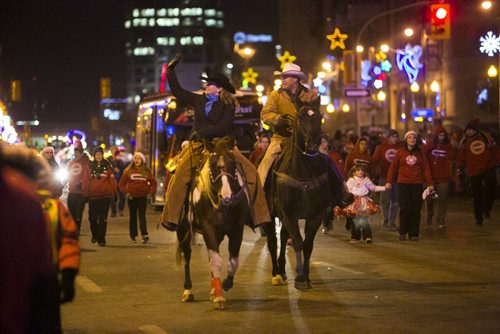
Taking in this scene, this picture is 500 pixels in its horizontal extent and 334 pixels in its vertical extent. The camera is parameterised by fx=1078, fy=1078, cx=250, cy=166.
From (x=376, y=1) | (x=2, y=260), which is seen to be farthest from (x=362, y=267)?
(x=376, y=1)

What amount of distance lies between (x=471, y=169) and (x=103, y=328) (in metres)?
14.0

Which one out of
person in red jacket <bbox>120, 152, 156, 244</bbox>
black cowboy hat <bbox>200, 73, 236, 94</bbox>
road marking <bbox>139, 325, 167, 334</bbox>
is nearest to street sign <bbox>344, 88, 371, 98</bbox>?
person in red jacket <bbox>120, 152, 156, 244</bbox>

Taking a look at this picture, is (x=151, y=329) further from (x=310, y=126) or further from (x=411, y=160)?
(x=411, y=160)

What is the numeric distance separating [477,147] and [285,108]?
10327 millimetres

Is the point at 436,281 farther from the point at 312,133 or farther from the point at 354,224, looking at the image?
the point at 354,224

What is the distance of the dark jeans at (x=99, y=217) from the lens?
20.1 metres

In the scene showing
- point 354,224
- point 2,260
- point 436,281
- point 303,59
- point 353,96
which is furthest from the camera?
point 303,59

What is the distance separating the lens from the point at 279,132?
1353cm

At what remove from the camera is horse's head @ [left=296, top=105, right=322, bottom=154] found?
41.1ft

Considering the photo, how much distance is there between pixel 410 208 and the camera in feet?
63.8

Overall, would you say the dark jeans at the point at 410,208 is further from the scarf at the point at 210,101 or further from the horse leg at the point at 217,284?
the horse leg at the point at 217,284

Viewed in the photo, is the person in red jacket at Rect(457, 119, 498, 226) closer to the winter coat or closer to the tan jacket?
the winter coat

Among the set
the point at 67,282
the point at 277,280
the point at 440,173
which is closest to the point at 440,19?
the point at 440,173

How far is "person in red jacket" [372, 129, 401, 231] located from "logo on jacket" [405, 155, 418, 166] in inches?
89.5
